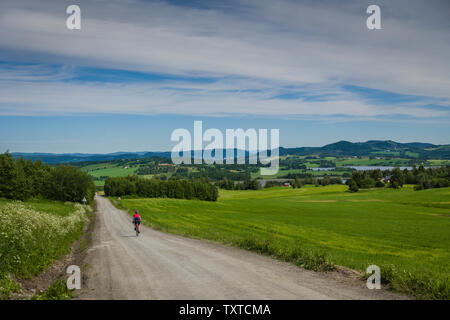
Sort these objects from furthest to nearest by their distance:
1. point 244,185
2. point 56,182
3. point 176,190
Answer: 1. point 244,185
2. point 176,190
3. point 56,182

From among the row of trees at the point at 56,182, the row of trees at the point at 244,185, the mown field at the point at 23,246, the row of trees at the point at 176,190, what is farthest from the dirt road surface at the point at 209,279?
the row of trees at the point at 244,185

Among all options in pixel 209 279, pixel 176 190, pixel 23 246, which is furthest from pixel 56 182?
pixel 209 279

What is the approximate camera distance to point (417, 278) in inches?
413

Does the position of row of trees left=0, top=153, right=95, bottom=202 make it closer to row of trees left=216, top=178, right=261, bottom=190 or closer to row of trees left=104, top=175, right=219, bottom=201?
row of trees left=104, top=175, right=219, bottom=201

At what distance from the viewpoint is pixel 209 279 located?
1175 cm

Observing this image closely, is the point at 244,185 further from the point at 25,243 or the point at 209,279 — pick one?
the point at 209,279

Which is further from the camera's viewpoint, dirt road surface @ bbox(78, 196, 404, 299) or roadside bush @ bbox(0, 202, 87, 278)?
roadside bush @ bbox(0, 202, 87, 278)

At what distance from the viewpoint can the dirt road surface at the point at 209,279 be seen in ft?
32.8

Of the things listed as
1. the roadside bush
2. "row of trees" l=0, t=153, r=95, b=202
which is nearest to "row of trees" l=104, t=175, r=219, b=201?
"row of trees" l=0, t=153, r=95, b=202

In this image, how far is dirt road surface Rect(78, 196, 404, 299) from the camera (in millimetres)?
9984

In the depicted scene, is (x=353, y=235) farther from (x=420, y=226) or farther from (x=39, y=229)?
(x=39, y=229)

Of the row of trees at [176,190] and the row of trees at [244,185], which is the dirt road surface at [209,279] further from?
the row of trees at [244,185]
